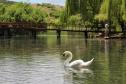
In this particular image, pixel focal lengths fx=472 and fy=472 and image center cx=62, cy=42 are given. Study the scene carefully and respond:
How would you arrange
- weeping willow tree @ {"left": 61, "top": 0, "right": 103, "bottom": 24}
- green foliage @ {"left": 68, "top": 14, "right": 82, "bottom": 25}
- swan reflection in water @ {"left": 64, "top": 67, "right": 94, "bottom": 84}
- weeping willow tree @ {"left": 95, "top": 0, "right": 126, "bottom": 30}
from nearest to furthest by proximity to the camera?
swan reflection in water @ {"left": 64, "top": 67, "right": 94, "bottom": 84} < weeping willow tree @ {"left": 95, "top": 0, "right": 126, "bottom": 30} < weeping willow tree @ {"left": 61, "top": 0, "right": 103, "bottom": 24} < green foliage @ {"left": 68, "top": 14, "right": 82, "bottom": 25}

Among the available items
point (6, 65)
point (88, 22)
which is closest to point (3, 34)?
point (88, 22)

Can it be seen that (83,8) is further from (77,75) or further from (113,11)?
(77,75)

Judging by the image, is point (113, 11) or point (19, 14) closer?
point (113, 11)

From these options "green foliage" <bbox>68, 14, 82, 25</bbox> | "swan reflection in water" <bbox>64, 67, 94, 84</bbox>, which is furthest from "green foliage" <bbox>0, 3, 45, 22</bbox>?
"swan reflection in water" <bbox>64, 67, 94, 84</bbox>

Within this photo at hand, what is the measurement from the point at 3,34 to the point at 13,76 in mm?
66512

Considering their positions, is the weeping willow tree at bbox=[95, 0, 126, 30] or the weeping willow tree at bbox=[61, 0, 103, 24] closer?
the weeping willow tree at bbox=[95, 0, 126, 30]

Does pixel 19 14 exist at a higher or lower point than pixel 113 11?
lower

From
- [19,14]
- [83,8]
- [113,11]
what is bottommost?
[19,14]

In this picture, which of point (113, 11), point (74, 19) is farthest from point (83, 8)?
point (113, 11)

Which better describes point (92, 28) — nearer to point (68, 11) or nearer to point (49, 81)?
point (68, 11)

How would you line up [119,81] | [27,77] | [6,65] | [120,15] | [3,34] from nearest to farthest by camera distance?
[119,81] < [27,77] < [6,65] < [120,15] < [3,34]

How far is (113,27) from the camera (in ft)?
207

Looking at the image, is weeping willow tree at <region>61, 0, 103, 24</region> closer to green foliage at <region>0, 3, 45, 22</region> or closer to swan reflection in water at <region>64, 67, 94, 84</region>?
swan reflection in water at <region>64, 67, 94, 84</region>

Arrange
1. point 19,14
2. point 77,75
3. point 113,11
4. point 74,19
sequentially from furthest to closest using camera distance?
point 19,14
point 74,19
point 113,11
point 77,75
